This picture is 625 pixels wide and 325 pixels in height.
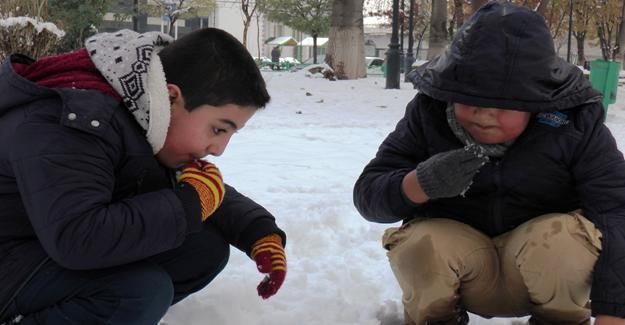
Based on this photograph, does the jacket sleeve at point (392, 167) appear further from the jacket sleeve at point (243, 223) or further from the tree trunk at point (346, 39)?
the tree trunk at point (346, 39)

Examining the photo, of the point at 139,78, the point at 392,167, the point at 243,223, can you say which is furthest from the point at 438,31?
the point at 139,78

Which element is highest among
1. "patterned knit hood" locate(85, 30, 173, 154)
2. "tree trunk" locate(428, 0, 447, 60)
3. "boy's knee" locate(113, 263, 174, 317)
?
"patterned knit hood" locate(85, 30, 173, 154)

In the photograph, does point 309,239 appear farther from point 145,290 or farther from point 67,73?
point 67,73

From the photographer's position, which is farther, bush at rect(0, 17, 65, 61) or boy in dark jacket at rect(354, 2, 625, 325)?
bush at rect(0, 17, 65, 61)

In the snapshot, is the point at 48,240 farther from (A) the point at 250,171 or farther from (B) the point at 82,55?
(A) the point at 250,171

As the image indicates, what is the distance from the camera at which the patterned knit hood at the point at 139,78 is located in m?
1.32

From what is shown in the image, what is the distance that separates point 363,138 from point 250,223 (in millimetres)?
3707

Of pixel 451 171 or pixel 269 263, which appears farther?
pixel 269 263

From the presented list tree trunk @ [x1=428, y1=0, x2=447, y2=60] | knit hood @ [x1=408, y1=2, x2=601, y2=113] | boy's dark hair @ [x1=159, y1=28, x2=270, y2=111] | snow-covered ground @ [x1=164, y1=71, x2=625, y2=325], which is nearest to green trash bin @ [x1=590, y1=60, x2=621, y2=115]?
snow-covered ground @ [x1=164, y1=71, x2=625, y2=325]

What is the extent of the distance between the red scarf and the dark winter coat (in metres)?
0.03

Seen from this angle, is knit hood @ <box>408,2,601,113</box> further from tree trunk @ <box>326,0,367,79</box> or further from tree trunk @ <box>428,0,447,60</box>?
tree trunk @ <box>428,0,447,60</box>

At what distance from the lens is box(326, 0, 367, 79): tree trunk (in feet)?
39.7

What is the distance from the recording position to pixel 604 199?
147 centimetres

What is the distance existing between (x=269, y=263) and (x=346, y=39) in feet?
35.7
